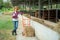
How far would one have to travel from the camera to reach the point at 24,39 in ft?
38.0

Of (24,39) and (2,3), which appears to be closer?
(24,39)

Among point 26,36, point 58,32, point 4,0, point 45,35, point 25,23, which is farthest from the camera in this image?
point 4,0

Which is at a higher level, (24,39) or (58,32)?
(58,32)

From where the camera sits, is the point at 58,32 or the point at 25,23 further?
the point at 25,23

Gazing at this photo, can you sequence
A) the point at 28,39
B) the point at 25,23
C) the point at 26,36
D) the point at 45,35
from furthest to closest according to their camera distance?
the point at 25,23, the point at 26,36, the point at 28,39, the point at 45,35

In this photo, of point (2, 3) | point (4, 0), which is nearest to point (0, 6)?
point (2, 3)

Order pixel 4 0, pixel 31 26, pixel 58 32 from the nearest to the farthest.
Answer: pixel 58 32, pixel 31 26, pixel 4 0

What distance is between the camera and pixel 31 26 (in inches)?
521

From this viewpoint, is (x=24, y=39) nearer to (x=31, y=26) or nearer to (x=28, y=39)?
(x=28, y=39)

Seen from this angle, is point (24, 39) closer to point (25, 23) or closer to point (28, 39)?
point (28, 39)

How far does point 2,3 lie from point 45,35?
8317 centimetres

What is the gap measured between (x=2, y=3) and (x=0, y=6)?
4.85 feet

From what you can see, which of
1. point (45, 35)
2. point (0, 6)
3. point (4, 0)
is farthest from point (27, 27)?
point (4, 0)

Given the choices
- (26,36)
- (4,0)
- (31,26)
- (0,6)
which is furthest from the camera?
(4,0)
